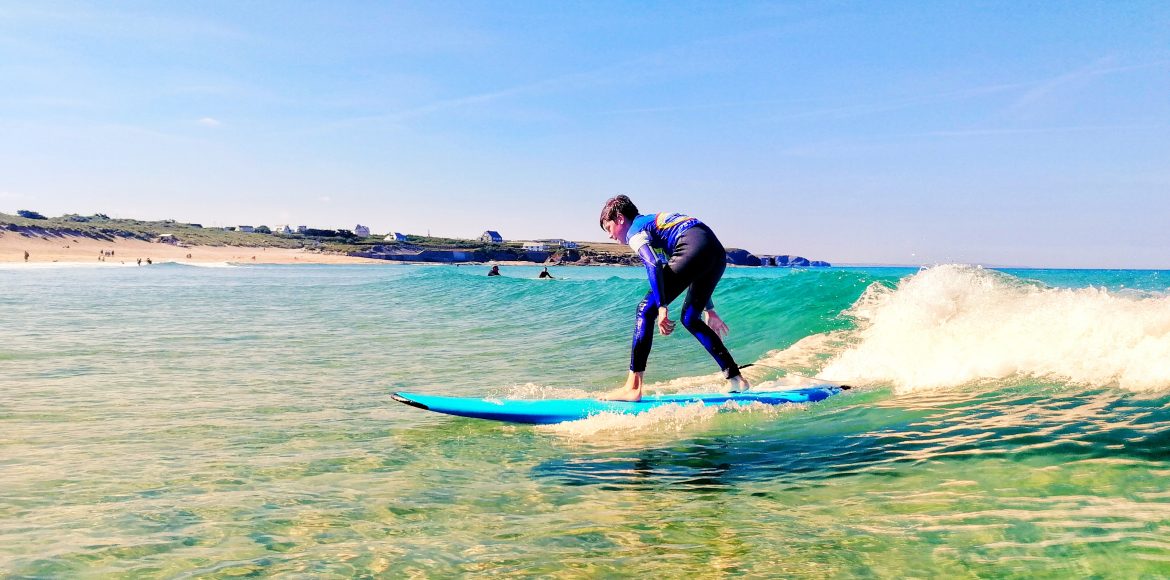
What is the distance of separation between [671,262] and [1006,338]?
187 inches

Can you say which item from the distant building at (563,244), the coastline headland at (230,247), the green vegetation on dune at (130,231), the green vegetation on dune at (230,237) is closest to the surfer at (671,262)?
the coastline headland at (230,247)

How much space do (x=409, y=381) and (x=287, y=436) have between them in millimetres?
3569

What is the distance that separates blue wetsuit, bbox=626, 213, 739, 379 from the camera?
22.9ft

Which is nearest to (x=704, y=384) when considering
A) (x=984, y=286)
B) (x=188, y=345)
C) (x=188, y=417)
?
(x=984, y=286)

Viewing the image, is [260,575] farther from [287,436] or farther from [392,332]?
[392,332]

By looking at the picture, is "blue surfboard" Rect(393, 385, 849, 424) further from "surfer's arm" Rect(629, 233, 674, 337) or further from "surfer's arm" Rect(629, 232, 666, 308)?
"surfer's arm" Rect(629, 232, 666, 308)

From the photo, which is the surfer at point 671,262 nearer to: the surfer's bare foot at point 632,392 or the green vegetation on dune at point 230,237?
the surfer's bare foot at point 632,392

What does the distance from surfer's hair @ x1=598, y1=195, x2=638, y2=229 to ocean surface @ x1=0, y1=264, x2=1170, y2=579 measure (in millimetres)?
1924

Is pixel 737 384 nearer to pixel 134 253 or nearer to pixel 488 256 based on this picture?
pixel 134 253

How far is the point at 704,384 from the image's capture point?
365 inches

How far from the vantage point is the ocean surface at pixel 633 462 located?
3.61 meters

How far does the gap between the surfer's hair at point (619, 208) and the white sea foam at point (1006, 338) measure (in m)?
3.79

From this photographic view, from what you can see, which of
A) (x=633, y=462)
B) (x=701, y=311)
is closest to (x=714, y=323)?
(x=701, y=311)

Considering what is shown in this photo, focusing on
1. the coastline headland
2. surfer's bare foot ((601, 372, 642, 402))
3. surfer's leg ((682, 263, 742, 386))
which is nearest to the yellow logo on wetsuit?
surfer's leg ((682, 263, 742, 386))
